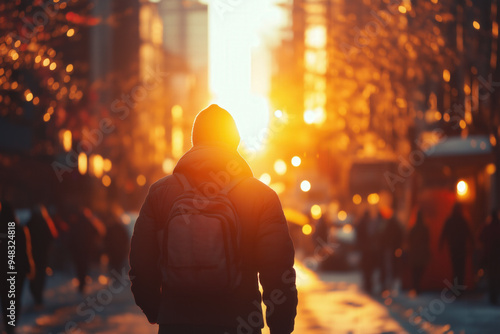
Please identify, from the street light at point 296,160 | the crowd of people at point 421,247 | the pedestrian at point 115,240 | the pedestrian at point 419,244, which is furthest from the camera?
the pedestrian at point 115,240

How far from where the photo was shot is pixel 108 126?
192 ft

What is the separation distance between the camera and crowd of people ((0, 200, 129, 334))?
12383 millimetres

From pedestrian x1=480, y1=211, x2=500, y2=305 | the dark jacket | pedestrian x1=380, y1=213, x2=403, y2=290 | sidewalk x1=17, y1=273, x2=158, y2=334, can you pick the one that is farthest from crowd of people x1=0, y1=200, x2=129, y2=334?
pedestrian x1=480, y1=211, x2=500, y2=305

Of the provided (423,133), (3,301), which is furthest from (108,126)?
(3,301)

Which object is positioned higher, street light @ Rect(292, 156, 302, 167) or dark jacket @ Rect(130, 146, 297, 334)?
dark jacket @ Rect(130, 146, 297, 334)

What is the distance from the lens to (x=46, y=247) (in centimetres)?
2000

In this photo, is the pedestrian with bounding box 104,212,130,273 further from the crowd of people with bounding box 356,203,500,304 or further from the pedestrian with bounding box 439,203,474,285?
the pedestrian with bounding box 439,203,474,285

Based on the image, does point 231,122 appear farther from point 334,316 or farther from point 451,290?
point 451,290

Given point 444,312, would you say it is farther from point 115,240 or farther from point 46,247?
point 115,240

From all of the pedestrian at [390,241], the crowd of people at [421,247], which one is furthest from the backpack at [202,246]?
the pedestrian at [390,241]

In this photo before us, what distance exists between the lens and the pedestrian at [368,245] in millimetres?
24703

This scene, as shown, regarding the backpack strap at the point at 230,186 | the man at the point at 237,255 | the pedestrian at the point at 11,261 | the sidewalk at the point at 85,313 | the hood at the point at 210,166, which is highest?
the hood at the point at 210,166

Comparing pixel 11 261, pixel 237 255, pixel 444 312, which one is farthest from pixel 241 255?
pixel 444 312

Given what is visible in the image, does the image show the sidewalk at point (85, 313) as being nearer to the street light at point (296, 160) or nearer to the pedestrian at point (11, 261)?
the pedestrian at point (11, 261)
